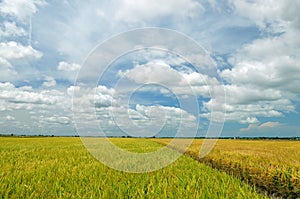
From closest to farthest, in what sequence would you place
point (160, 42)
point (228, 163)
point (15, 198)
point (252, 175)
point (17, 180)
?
1. point (15, 198)
2. point (17, 180)
3. point (252, 175)
4. point (228, 163)
5. point (160, 42)

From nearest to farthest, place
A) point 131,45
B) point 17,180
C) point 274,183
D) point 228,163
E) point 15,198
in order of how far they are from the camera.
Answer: point 15,198 → point 17,180 → point 274,183 → point 228,163 → point 131,45

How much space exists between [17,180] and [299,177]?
20.1ft

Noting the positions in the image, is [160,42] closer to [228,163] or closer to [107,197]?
[228,163]

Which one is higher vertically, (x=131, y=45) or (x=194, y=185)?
(x=131, y=45)

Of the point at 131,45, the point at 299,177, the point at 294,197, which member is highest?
the point at 131,45

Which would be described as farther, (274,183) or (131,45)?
(131,45)

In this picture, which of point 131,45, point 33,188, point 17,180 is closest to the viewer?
point 33,188

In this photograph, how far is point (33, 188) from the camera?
17.3 ft

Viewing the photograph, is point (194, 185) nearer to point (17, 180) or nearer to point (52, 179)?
point (52, 179)

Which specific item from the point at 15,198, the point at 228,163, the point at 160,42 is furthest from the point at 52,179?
the point at 160,42

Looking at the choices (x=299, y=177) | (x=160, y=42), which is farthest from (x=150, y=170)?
(x=160, y=42)

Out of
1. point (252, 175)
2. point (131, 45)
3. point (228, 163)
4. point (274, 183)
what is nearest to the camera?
point (274, 183)

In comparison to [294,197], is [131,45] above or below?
above

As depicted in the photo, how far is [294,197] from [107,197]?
4236 millimetres
